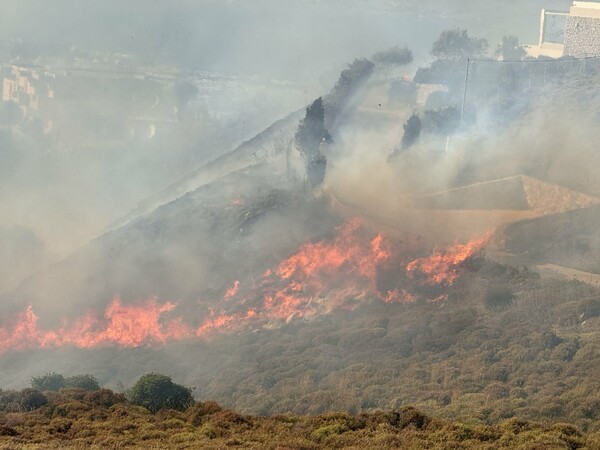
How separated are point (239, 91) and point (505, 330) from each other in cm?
10400

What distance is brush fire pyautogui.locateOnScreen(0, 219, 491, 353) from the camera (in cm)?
5759

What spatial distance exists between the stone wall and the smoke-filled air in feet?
0.97

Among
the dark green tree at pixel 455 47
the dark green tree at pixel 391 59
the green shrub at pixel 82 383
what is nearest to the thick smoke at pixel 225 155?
the dark green tree at pixel 391 59

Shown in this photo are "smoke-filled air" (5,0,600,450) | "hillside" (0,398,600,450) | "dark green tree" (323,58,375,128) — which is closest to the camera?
"hillside" (0,398,600,450)

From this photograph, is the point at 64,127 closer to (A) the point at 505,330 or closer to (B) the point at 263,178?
(B) the point at 263,178

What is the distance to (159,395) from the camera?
44031 mm

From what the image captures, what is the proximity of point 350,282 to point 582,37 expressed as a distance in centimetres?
6204

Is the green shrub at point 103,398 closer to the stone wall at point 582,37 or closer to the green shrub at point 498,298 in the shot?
the green shrub at point 498,298

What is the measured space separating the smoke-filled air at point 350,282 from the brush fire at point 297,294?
0.44 ft

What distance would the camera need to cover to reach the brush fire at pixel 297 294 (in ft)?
189

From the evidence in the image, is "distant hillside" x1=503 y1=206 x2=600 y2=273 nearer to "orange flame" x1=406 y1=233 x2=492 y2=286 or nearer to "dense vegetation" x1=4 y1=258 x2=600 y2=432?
"orange flame" x1=406 y1=233 x2=492 y2=286

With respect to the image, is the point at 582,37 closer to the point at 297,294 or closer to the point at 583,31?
the point at 583,31

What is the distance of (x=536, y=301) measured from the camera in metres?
52.5

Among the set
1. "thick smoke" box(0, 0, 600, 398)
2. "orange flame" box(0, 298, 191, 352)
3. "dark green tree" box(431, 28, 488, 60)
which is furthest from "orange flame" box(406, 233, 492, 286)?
"dark green tree" box(431, 28, 488, 60)
